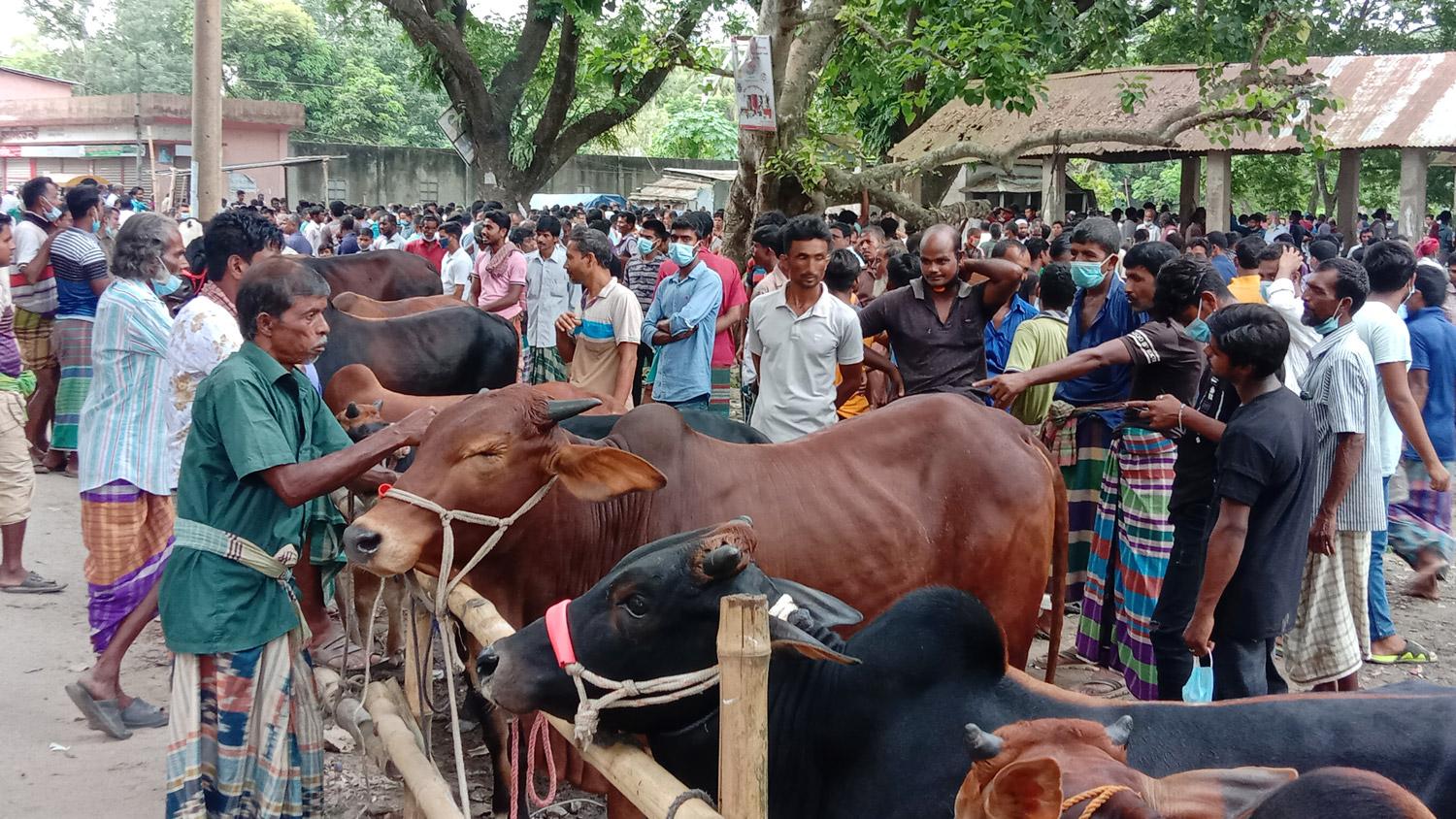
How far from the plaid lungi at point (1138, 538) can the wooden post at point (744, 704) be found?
130 inches

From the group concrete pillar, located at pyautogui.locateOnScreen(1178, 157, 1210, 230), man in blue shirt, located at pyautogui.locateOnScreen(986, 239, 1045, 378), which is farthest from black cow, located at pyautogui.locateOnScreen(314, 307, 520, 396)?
concrete pillar, located at pyautogui.locateOnScreen(1178, 157, 1210, 230)

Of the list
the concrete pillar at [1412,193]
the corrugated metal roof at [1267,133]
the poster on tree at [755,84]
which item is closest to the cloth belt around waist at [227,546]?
the poster on tree at [755,84]

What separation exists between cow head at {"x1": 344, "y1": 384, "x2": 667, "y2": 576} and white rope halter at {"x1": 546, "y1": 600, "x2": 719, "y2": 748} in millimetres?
851

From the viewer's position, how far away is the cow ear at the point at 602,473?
3.36 meters

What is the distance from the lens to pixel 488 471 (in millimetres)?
3604

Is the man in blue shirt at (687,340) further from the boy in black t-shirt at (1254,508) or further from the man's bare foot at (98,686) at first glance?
the boy in black t-shirt at (1254,508)

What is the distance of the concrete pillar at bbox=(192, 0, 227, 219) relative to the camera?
29.8ft

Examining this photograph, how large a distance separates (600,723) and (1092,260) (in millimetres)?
4435

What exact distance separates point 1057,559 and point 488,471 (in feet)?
8.98

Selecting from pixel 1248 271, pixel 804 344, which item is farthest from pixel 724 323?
pixel 1248 271

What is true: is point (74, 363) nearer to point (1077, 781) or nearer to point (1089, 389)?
point (1089, 389)

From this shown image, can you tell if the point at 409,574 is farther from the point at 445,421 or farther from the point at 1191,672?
the point at 1191,672

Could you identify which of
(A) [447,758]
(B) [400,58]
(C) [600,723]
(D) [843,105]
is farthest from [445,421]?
(B) [400,58]

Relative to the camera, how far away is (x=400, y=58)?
4700 cm
